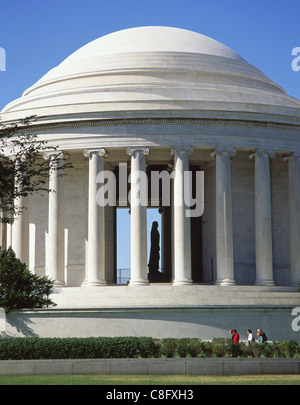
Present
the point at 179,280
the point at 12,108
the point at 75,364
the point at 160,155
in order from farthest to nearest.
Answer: the point at 12,108, the point at 160,155, the point at 179,280, the point at 75,364

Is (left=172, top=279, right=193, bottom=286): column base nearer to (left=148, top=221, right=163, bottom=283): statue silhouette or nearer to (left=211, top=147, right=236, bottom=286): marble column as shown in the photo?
(left=211, top=147, right=236, bottom=286): marble column

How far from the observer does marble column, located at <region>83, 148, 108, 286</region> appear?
2753 inches

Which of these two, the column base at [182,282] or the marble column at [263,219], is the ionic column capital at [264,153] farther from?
the column base at [182,282]

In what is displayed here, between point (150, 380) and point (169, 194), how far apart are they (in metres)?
39.6

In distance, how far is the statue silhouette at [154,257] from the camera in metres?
80.8

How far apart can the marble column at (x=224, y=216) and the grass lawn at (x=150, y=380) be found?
27639mm

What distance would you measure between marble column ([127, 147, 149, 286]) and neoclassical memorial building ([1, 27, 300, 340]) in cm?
11

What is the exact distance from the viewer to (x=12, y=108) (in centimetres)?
8131

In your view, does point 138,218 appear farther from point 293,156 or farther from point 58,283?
point 293,156

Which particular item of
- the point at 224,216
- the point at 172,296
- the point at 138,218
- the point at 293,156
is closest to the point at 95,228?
the point at 138,218

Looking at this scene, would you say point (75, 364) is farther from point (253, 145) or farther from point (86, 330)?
point (253, 145)

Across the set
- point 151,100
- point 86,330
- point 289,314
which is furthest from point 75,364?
point 151,100

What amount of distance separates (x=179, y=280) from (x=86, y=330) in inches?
439

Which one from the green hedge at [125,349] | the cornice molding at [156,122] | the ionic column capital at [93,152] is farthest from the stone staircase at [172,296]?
the green hedge at [125,349]
